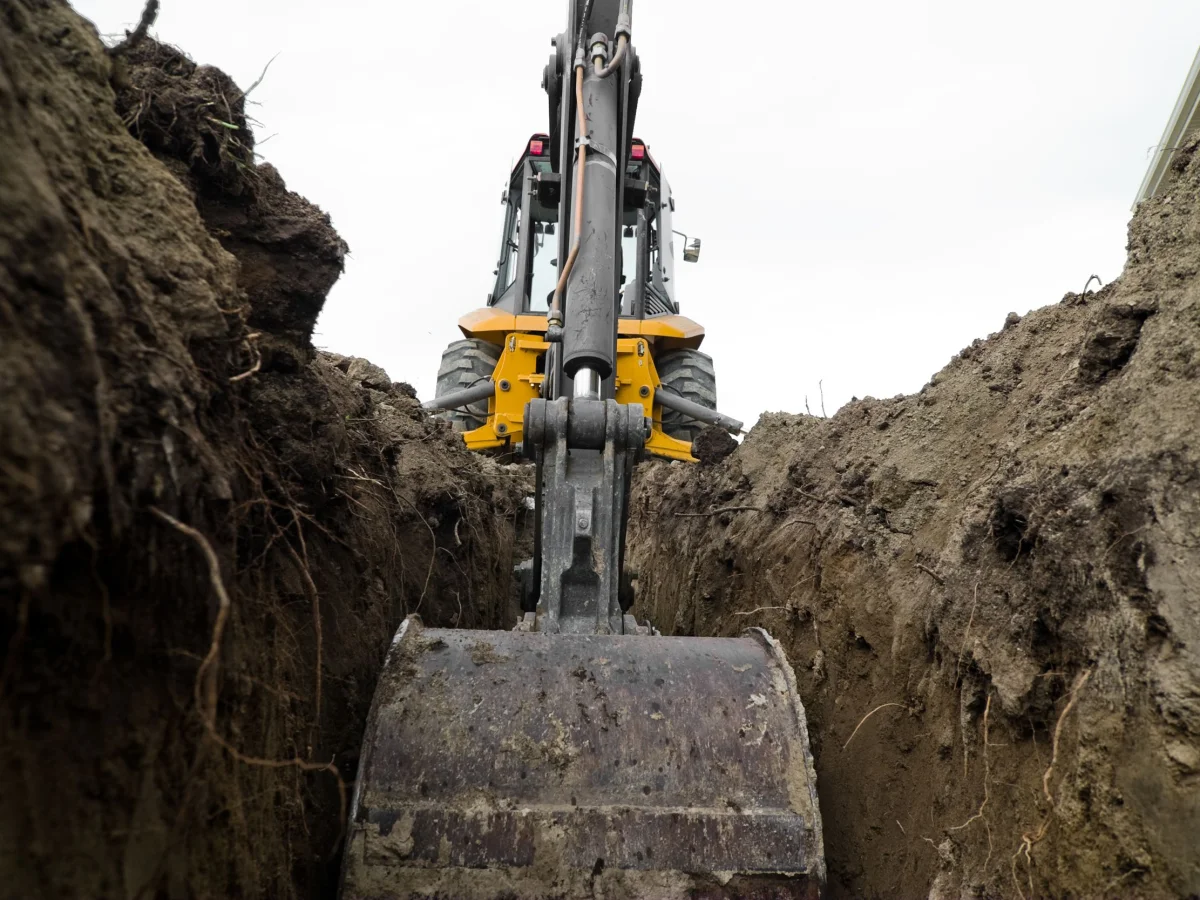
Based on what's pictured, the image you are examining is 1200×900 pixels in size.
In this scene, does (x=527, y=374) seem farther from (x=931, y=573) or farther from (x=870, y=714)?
(x=870, y=714)

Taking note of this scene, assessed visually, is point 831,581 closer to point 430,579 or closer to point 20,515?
point 430,579

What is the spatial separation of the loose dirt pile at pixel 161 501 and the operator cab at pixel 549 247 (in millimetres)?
4521

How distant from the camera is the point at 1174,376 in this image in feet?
6.64

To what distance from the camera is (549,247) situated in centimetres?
742

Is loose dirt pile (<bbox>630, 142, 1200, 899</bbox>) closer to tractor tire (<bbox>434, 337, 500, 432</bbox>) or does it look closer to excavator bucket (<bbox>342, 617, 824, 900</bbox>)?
excavator bucket (<bbox>342, 617, 824, 900</bbox>)

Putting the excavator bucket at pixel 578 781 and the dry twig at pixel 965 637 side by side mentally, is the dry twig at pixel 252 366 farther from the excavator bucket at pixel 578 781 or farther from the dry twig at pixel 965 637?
the dry twig at pixel 965 637

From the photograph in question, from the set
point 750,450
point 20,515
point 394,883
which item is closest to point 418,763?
point 394,883

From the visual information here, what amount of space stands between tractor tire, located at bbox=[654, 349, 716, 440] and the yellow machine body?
0.30 meters

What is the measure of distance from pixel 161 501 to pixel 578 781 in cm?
127

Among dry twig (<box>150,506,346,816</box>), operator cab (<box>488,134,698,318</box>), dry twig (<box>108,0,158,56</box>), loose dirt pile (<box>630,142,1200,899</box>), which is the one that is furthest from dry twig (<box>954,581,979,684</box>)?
operator cab (<box>488,134,698,318</box>)

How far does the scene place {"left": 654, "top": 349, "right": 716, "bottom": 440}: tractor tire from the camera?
702cm

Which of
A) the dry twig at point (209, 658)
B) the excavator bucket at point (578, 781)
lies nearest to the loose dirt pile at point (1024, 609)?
the excavator bucket at point (578, 781)

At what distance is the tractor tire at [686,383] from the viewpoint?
7.02 metres

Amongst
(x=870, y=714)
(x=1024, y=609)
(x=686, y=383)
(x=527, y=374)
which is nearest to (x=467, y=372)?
(x=527, y=374)
